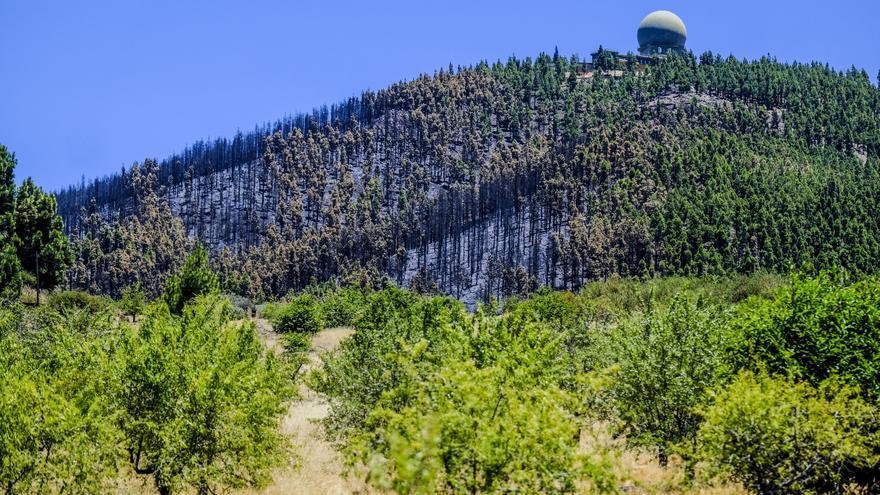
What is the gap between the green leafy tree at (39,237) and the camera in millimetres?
73188

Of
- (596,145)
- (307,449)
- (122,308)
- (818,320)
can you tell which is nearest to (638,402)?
(818,320)

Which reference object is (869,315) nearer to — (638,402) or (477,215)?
(638,402)

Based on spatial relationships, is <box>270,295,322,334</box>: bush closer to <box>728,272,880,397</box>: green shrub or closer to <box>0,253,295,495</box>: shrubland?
<box>0,253,295,495</box>: shrubland

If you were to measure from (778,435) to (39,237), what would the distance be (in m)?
72.5

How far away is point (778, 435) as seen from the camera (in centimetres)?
2022

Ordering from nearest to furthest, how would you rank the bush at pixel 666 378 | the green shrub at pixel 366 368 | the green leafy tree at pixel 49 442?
the green leafy tree at pixel 49 442 → the bush at pixel 666 378 → the green shrub at pixel 366 368

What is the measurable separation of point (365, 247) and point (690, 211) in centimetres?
8807

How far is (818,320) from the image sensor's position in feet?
87.3

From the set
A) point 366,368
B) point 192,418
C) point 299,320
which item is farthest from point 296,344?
point 192,418

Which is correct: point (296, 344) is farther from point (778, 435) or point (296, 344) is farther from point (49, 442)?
point (778, 435)

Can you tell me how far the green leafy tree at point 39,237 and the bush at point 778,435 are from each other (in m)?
70.1

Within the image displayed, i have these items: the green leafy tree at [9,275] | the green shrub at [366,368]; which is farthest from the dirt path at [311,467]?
the green leafy tree at [9,275]

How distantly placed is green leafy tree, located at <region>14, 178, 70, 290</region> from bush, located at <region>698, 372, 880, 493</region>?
7010 cm

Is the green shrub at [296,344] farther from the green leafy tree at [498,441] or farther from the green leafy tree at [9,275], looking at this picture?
the green leafy tree at [498,441]
